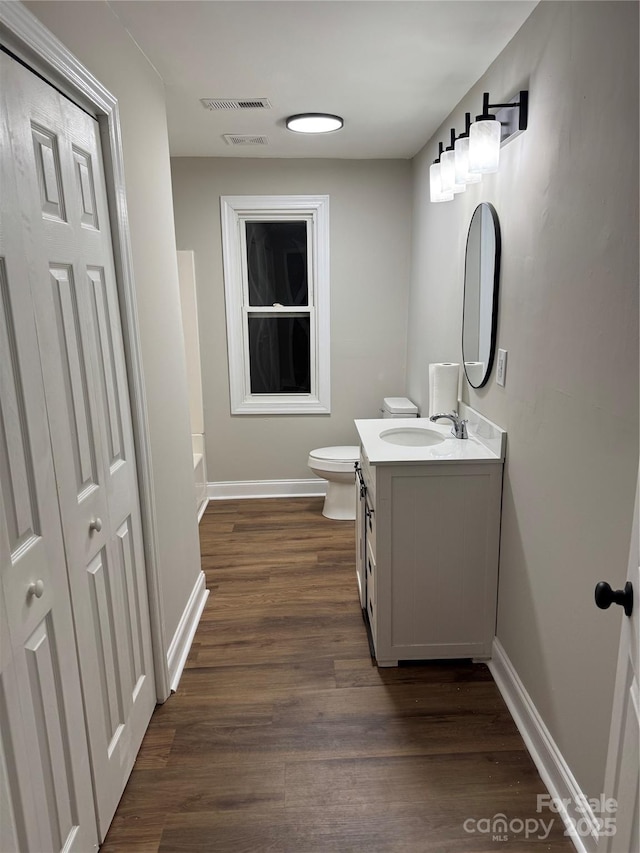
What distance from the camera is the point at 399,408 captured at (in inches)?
151

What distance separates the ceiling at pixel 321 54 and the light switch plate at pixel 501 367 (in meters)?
0.94

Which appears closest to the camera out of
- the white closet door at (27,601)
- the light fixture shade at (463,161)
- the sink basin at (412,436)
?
the white closet door at (27,601)

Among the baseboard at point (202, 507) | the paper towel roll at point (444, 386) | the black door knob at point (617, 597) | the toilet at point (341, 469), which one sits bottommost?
the baseboard at point (202, 507)

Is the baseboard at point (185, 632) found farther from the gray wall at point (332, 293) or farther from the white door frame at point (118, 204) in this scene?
the gray wall at point (332, 293)

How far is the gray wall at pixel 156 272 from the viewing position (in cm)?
174

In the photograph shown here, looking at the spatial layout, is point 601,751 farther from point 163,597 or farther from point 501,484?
point 163,597

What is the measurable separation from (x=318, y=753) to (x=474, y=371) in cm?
163

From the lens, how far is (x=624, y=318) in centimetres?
133

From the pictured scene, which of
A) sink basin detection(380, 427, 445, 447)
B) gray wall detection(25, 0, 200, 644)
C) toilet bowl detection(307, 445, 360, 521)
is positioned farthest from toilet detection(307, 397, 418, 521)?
gray wall detection(25, 0, 200, 644)

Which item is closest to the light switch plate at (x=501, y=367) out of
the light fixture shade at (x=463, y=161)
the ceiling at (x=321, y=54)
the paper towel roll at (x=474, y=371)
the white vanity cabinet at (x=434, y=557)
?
the paper towel roll at (x=474, y=371)

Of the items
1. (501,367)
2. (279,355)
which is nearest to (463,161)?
(501,367)

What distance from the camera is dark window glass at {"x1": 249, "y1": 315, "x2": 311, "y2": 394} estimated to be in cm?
425

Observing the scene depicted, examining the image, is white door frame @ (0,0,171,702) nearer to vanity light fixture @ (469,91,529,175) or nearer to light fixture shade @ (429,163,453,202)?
vanity light fixture @ (469,91,529,175)

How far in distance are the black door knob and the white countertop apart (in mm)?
1147
